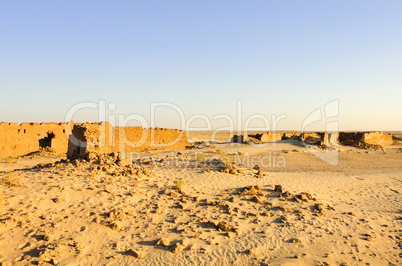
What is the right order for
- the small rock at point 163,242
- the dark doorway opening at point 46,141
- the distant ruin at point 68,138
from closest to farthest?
1. the small rock at point 163,242
2. the distant ruin at point 68,138
3. the dark doorway opening at point 46,141

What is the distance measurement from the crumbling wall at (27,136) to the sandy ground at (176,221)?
9.05m

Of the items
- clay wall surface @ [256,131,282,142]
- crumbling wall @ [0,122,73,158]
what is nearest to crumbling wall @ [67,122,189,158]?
crumbling wall @ [0,122,73,158]

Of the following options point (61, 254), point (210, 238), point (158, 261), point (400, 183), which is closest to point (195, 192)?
point (210, 238)

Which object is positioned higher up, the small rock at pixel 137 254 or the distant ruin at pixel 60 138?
the distant ruin at pixel 60 138

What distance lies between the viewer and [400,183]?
11.5 meters

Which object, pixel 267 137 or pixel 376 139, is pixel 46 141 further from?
pixel 376 139

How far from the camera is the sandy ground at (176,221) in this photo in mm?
4691

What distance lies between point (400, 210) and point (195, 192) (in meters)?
6.07

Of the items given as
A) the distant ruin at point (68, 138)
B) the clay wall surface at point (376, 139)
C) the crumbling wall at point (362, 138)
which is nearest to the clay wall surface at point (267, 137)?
the crumbling wall at point (362, 138)

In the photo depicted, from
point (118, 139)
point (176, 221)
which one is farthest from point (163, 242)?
point (118, 139)

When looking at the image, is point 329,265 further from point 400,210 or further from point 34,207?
point 34,207

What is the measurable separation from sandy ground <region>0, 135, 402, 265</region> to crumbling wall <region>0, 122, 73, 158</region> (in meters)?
9.05

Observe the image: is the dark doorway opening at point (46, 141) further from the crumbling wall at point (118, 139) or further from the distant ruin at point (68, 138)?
the crumbling wall at point (118, 139)

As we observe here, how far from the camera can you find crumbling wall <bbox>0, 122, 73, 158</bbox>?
1482 cm
